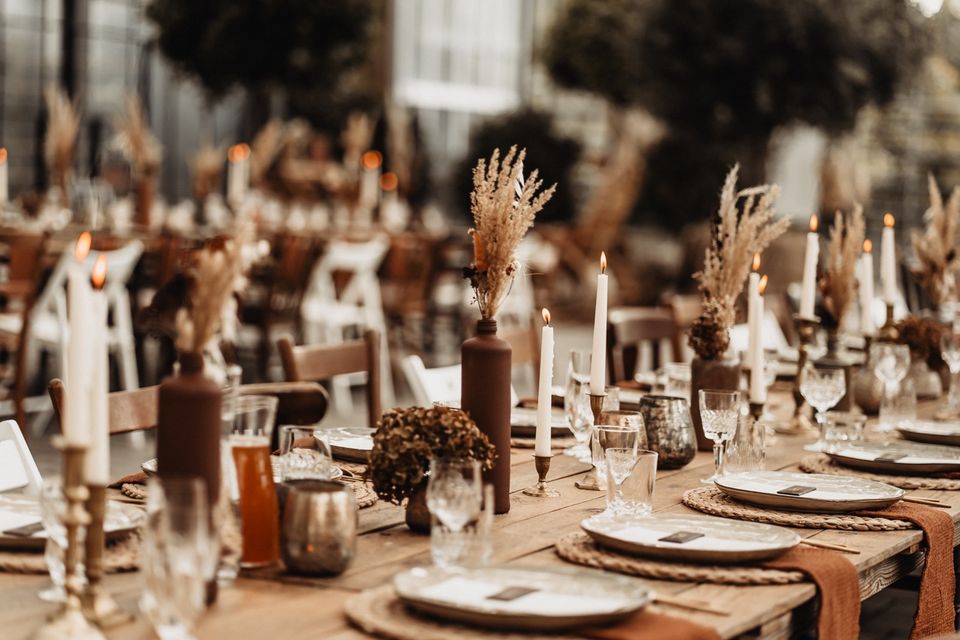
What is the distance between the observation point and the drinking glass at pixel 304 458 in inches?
73.4

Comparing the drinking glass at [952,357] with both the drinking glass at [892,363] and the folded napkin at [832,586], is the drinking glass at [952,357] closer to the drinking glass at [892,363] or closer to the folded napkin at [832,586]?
the drinking glass at [892,363]

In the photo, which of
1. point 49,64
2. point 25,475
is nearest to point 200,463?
point 25,475

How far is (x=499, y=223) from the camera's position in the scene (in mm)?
2043

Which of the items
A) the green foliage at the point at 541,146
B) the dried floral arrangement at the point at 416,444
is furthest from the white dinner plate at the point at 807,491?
the green foliage at the point at 541,146

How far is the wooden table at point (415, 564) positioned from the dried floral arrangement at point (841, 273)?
44.8 inches

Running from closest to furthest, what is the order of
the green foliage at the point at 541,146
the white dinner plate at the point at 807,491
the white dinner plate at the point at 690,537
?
the white dinner plate at the point at 690,537, the white dinner plate at the point at 807,491, the green foliage at the point at 541,146

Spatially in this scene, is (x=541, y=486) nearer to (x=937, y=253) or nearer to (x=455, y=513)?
(x=455, y=513)

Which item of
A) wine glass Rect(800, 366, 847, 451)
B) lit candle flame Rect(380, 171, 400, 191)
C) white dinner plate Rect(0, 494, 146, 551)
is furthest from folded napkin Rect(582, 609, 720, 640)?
lit candle flame Rect(380, 171, 400, 191)

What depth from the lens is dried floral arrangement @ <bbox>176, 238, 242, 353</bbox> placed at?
154cm

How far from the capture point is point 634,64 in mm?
9734

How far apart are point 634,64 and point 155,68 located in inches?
193

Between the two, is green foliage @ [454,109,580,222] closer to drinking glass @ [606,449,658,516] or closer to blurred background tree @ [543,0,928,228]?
blurred background tree @ [543,0,928,228]

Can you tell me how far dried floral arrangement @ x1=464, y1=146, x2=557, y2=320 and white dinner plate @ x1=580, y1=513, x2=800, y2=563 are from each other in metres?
0.38

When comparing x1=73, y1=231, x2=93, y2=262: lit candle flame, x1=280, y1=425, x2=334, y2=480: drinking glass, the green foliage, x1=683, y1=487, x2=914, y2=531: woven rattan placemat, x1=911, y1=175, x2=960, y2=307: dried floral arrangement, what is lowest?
x1=683, y1=487, x2=914, y2=531: woven rattan placemat
